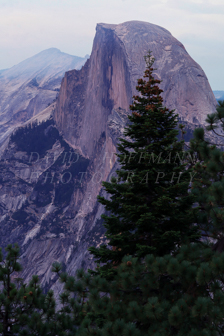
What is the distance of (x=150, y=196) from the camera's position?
10781 mm

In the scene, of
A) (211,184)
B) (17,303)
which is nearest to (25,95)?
(17,303)

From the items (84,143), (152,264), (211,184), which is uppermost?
(211,184)

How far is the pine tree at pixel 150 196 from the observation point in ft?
32.4

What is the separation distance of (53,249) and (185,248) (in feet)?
279

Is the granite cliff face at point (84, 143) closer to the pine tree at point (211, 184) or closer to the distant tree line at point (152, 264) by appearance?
the distant tree line at point (152, 264)

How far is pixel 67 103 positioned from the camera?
11812cm

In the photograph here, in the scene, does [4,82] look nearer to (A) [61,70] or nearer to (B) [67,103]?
(A) [61,70]

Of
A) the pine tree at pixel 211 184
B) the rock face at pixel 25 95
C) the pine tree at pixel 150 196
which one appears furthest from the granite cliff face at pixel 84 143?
the pine tree at pixel 211 184

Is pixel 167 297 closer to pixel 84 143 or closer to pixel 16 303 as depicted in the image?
pixel 16 303

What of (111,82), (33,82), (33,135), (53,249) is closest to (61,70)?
(33,82)

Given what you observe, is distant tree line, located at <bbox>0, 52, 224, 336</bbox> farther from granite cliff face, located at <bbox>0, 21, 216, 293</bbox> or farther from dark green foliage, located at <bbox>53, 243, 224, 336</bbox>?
granite cliff face, located at <bbox>0, 21, 216, 293</bbox>

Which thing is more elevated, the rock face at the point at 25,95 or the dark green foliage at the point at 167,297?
the dark green foliage at the point at 167,297

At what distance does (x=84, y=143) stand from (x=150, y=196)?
100 m

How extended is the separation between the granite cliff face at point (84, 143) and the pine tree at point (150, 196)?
53466mm
